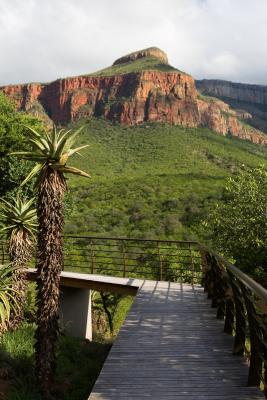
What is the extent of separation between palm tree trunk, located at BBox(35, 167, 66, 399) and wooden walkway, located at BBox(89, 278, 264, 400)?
1.18m

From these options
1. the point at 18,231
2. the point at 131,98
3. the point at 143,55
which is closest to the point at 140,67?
the point at 131,98

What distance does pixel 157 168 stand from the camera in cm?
7088

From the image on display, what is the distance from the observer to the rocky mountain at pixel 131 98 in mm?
118500

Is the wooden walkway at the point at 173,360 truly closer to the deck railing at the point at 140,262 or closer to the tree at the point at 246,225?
the deck railing at the point at 140,262

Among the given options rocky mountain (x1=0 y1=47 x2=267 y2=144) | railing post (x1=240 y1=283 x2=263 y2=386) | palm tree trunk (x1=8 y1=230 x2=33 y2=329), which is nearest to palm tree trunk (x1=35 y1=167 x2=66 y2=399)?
railing post (x1=240 y1=283 x2=263 y2=386)

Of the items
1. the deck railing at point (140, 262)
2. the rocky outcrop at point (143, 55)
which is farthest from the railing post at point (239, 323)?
the rocky outcrop at point (143, 55)

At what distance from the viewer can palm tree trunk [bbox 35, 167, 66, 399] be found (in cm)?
686

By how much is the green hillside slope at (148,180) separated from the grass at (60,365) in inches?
357

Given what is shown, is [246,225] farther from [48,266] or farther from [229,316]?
[48,266]

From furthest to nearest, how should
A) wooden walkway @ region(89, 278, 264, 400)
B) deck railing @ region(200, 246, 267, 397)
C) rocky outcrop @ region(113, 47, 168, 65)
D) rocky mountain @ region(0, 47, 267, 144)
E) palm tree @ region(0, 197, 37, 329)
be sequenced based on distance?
rocky outcrop @ region(113, 47, 168, 65), rocky mountain @ region(0, 47, 267, 144), palm tree @ region(0, 197, 37, 329), wooden walkway @ region(89, 278, 264, 400), deck railing @ region(200, 246, 267, 397)

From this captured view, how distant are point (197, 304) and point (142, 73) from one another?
122540 millimetres

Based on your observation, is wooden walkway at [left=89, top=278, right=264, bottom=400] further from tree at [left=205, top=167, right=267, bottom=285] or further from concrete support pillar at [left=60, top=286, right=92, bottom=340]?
concrete support pillar at [left=60, top=286, right=92, bottom=340]

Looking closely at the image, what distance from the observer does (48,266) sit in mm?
6977

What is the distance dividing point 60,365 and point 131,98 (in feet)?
395
